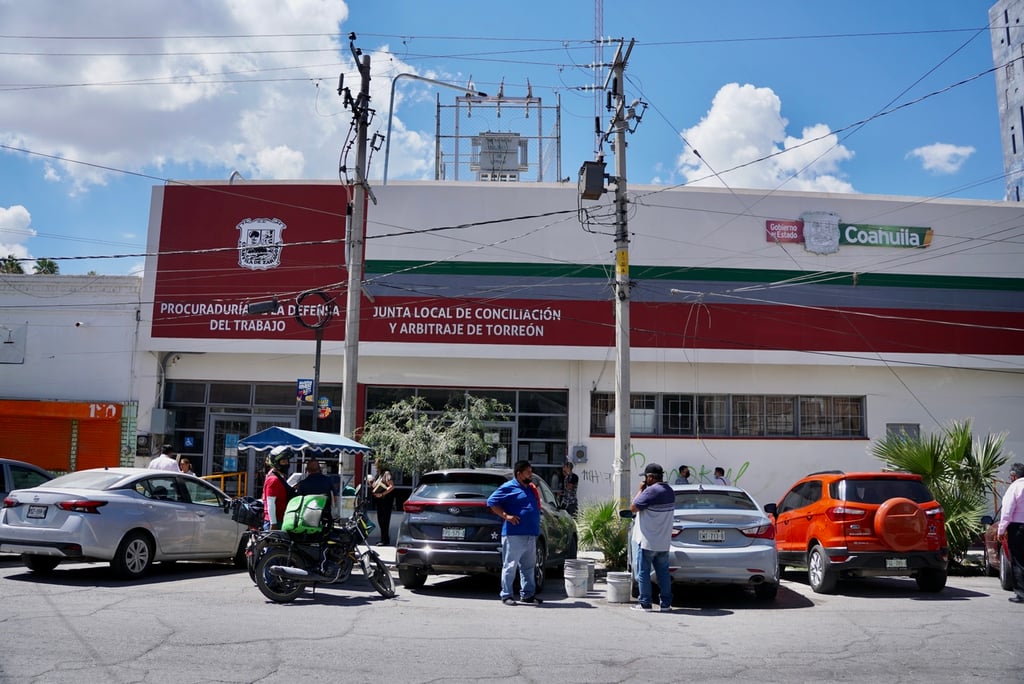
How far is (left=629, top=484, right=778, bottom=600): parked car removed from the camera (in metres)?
10.5

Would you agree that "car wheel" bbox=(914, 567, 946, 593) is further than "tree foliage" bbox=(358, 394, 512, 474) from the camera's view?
No

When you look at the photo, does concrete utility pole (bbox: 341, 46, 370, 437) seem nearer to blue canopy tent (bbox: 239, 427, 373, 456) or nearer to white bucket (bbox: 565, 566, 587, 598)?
blue canopy tent (bbox: 239, 427, 373, 456)

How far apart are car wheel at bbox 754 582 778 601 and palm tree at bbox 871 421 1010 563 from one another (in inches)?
196

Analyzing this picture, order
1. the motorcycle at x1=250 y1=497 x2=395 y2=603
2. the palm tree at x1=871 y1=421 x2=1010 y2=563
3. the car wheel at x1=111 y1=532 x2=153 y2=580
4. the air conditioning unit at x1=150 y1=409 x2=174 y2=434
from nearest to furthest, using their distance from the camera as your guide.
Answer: the motorcycle at x1=250 y1=497 x2=395 y2=603, the car wheel at x1=111 y1=532 x2=153 y2=580, the palm tree at x1=871 y1=421 x2=1010 y2=563, the air conditioning unit at x1=150 y1=409 x2=174 y2=434

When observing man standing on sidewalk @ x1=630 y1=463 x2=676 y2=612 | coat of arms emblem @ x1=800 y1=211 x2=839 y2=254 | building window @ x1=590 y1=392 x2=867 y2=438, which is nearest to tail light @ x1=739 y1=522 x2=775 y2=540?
man standing on sidewalk @ x1=630 y1=463 x2=676 y2=612

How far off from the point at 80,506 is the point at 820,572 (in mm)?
9657

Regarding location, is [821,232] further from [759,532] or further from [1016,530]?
[759,532]

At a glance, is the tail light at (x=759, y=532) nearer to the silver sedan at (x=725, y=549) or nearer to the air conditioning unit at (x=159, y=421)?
the silver sedan at (x=725, y=549)

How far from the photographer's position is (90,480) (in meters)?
11.5

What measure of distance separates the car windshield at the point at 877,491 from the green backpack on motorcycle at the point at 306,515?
22.4ft

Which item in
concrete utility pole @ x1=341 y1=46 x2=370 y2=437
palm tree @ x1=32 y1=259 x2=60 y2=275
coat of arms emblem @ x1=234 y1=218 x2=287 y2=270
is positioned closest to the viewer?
concrete utility pole @ x1=341 y1=46 x2=370 y2=437

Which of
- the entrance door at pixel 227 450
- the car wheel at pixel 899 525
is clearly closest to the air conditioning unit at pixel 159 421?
the entrance door at pixel 227 450

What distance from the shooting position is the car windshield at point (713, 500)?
11.4 m

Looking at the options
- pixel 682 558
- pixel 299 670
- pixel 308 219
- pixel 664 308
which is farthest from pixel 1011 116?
pixel 299 670
